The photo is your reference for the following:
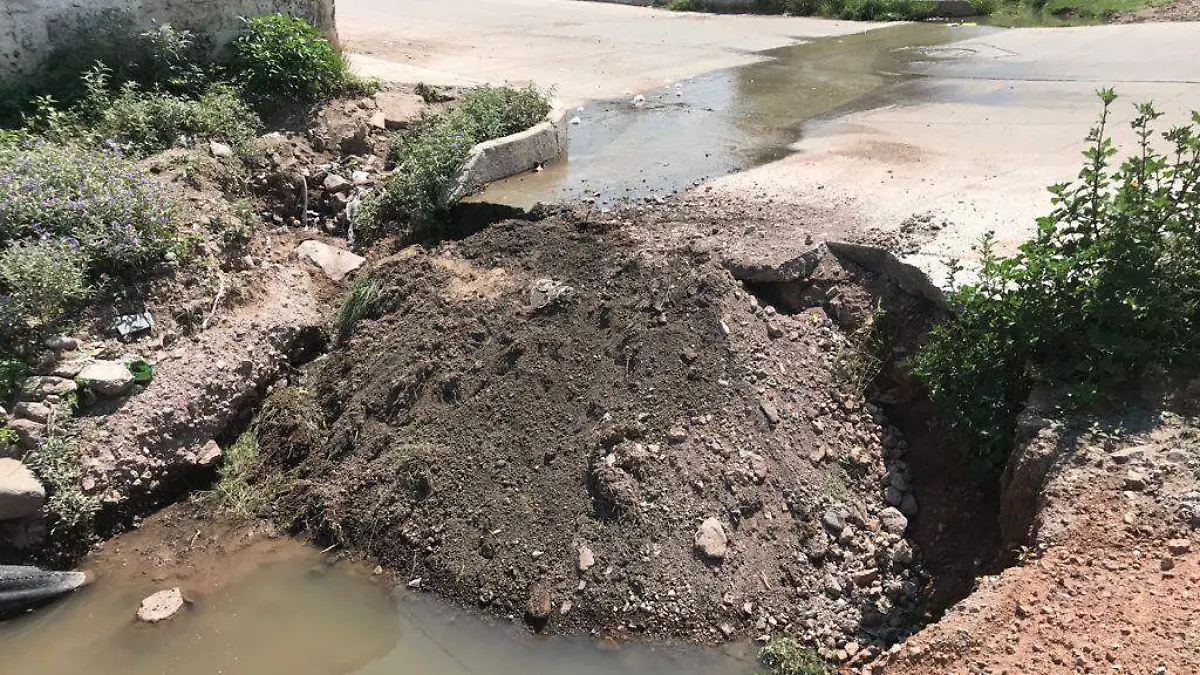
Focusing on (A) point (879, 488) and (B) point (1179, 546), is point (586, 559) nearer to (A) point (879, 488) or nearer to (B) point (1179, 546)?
(A) point (879, 488)

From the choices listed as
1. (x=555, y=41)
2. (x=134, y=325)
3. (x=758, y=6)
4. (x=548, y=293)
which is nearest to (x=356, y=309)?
(x=134, y=325)

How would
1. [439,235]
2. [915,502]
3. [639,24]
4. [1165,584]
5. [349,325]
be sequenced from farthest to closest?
[639,24]
[439,235]
[349,325]
[915,502]
[1165,584]

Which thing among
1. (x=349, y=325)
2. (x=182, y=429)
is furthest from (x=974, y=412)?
(x=182, y=429)

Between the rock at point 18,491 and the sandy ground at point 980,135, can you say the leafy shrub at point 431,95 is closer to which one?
the sandy ground at point 980,135

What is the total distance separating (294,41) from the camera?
26.2ft

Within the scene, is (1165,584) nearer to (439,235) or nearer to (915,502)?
(915,502)

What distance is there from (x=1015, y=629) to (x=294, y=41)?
7517mm

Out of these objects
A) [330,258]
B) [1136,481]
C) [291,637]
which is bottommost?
[291,637]

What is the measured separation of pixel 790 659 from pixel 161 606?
126 inches

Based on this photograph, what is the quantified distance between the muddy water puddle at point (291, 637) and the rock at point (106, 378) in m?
1.05

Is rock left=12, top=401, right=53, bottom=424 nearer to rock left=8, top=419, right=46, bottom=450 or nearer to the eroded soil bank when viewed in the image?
rock left=8, top=419, right=46, bottom=450

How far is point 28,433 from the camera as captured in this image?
4848mm

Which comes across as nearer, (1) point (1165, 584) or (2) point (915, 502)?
(1) point (1165, 584)

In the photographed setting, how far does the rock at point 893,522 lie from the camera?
456 cm
